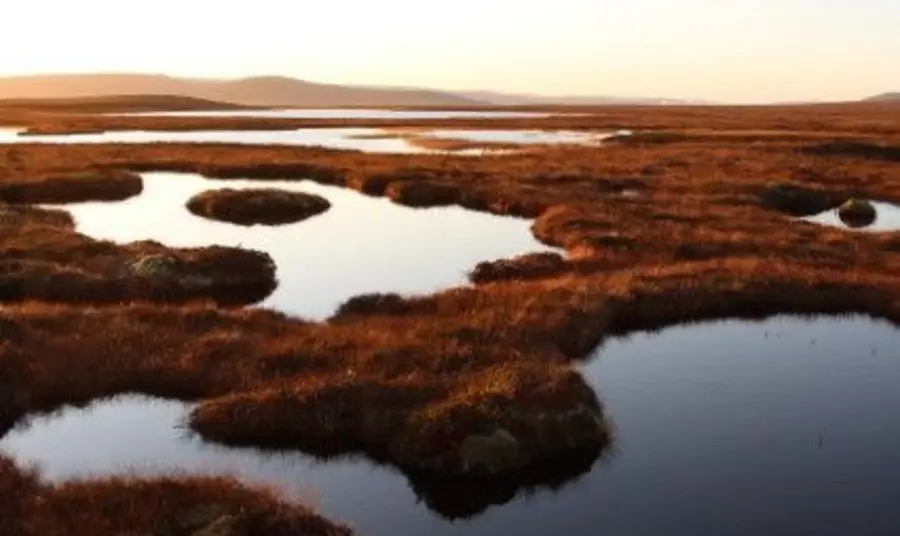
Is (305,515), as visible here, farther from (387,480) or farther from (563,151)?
(563,151)

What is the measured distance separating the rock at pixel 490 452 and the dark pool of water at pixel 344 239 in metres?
13.5

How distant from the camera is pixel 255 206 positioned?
5931cm

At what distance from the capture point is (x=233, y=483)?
19688 mm

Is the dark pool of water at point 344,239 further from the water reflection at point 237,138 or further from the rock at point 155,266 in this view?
the water reflection at point 237,138

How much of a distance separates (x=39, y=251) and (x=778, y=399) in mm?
31062

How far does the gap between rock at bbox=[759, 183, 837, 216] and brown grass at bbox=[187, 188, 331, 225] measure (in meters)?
29.1

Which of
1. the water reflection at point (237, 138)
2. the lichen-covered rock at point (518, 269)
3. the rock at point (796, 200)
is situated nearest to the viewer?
the lichen-covered rock at point (518, 269)

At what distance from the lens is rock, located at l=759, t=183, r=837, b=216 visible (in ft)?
206

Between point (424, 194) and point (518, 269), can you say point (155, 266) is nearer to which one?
point (518, 269)

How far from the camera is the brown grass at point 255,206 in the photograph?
58156 mm

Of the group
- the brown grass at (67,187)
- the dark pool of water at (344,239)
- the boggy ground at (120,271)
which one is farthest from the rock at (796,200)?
the brown grass at (67,187)

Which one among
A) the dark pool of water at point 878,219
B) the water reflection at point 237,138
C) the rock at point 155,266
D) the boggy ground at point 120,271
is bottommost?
the water reflection at point 237,138

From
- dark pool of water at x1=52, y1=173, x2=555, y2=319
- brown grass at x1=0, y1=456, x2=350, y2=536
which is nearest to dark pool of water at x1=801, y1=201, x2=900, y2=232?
dark pool of water at x1=52, y1=173, x2=555, y2=319

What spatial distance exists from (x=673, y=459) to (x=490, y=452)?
428 centimetres
